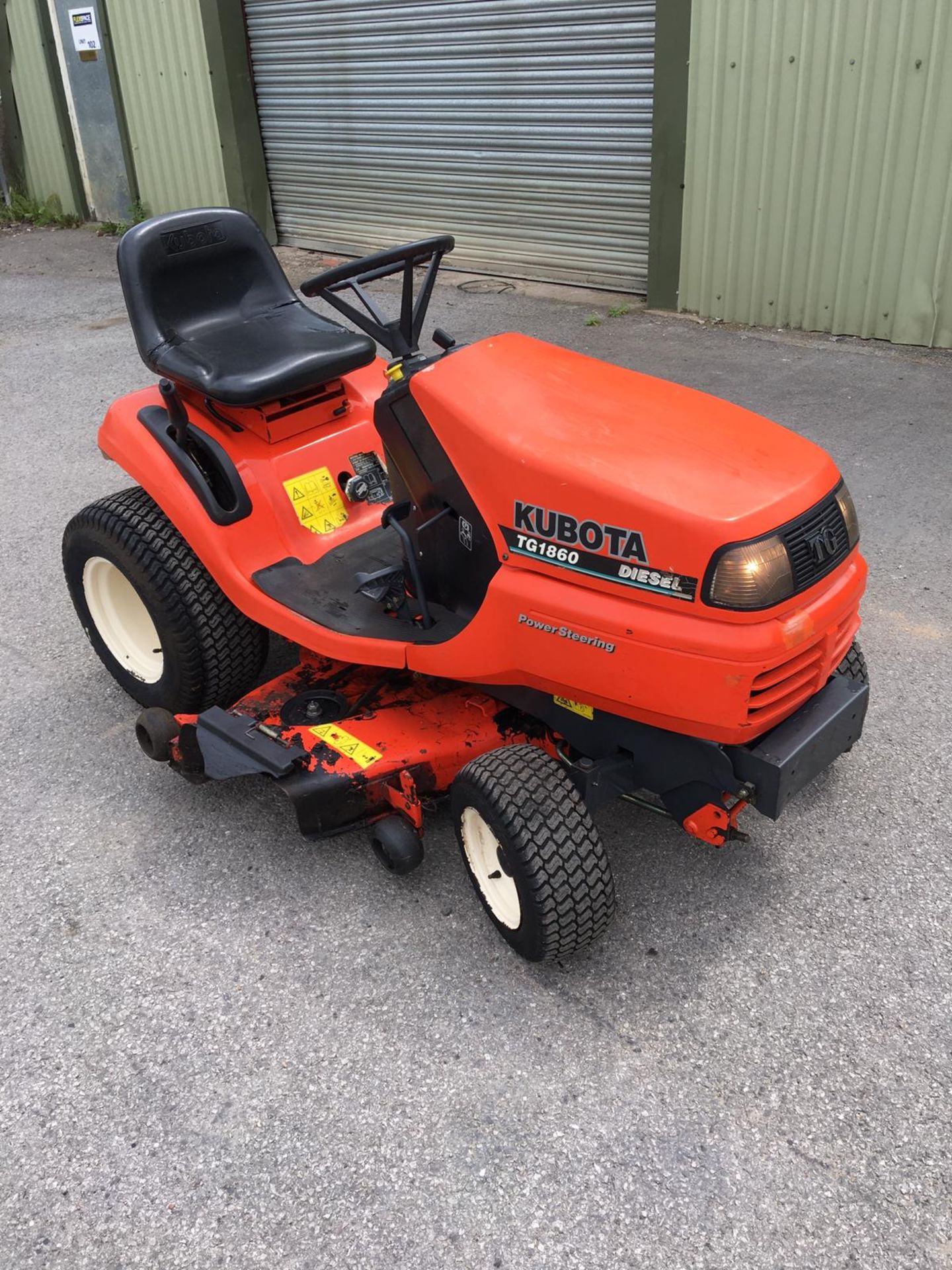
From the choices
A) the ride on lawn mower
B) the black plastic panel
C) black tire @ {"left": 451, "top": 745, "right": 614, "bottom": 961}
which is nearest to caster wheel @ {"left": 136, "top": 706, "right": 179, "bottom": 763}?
the ride on lawn mower

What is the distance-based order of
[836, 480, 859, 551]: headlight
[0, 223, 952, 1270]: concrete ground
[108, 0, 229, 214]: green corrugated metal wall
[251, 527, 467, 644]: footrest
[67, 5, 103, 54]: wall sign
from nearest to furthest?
[0, 223, 952, 1270]: concrete ground
[836, 480, 859, 551]: headlight
[251, 527, 467, 644]: footrest
[108, 0, 229, 214]: green corrugated metal wall
[67, 5, 103, 54]: wall sign

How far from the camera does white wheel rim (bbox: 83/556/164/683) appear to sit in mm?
3221

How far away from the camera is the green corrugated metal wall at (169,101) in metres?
8.34

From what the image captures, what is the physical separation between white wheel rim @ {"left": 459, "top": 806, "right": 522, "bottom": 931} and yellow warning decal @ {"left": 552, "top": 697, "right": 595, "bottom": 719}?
31cm

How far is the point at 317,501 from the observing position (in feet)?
10.2

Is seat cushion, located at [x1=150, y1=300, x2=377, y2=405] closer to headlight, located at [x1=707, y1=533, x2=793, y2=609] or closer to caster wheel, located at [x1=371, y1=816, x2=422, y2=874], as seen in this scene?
caster wheel, located at [x1=371, y1=816, x2=422, y2=874]

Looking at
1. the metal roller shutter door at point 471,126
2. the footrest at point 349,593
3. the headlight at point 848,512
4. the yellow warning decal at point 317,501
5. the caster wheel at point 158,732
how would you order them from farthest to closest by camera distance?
the metal roller shutter door at point 471,126 < the yellow warning decal at point 317,501 < the caster wheel at point 158,732 < the footrest at point 349,593 < the headlight at point 848,512

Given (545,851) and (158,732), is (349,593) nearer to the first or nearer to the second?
(158,732)

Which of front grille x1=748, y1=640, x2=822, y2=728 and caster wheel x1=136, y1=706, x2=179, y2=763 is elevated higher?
front grille x1=748, y1=640, x2=822, y2=728

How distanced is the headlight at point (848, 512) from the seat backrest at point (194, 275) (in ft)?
6.29

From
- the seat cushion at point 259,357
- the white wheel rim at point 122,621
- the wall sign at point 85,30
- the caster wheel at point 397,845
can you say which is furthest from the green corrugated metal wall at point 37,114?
the caster wheel at point 397,845

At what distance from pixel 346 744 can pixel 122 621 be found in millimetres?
1097

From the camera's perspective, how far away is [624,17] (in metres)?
6.12

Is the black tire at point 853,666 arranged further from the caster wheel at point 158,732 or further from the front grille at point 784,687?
the caster wheel at point 158,732
